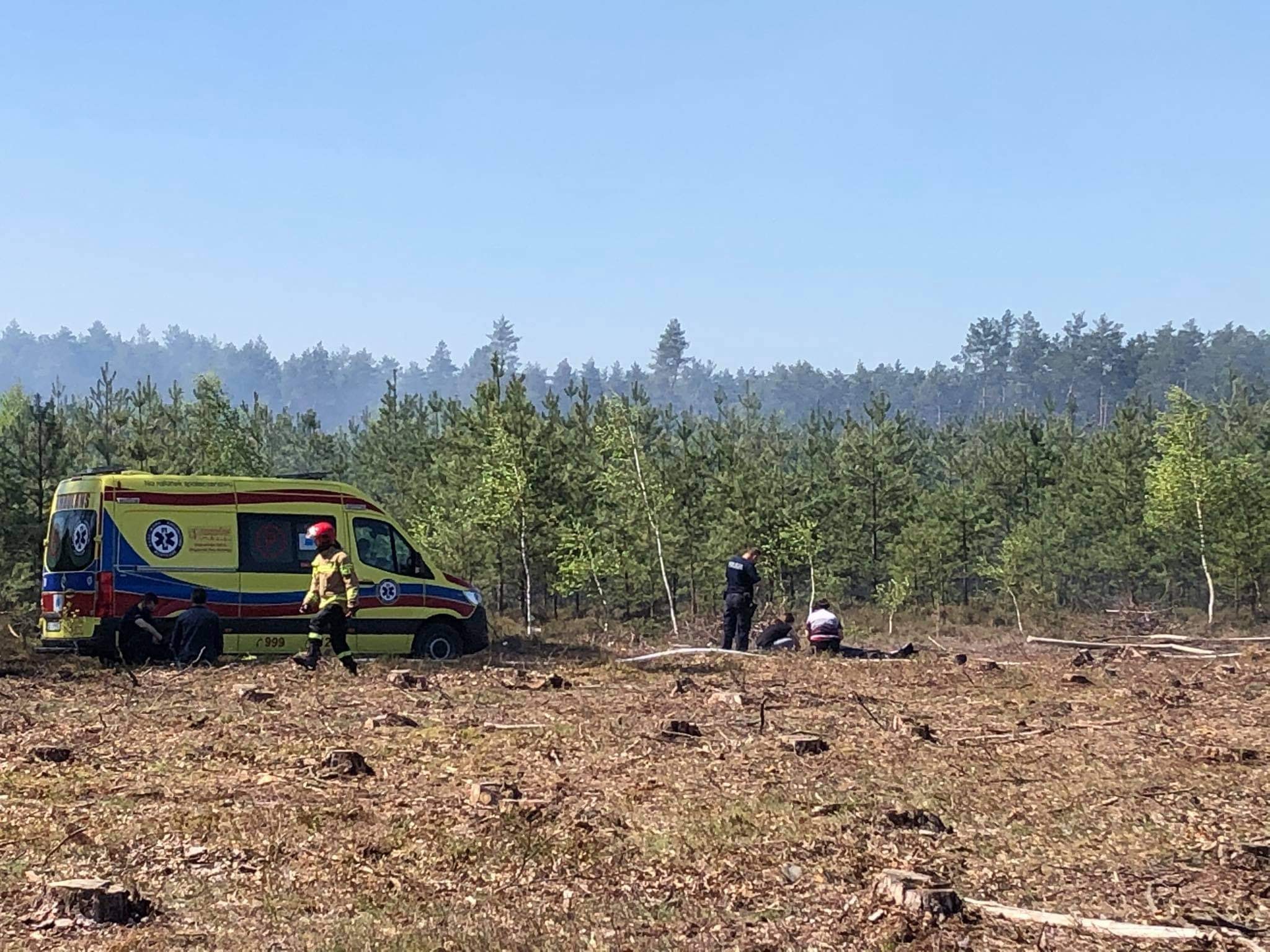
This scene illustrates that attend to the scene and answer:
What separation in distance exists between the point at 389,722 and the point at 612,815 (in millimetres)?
3554

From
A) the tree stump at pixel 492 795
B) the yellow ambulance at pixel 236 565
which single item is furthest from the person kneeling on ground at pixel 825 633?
the tree stump at pixel 492 795

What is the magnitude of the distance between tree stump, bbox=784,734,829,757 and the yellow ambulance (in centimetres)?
853

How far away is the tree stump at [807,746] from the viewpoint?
9.42 metres

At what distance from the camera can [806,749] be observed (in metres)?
9.44

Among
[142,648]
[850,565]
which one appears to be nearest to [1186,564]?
[850,565]

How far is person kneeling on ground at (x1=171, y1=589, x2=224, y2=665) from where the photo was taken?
50.0 feet

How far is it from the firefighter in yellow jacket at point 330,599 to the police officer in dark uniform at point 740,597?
22.2 feet

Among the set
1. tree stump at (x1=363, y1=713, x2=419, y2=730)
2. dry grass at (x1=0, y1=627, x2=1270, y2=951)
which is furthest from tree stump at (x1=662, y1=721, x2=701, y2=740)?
tree stump at (x1=363, y1=713, x2=419, y2=730)

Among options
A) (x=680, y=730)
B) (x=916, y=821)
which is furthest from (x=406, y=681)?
(x=916, y=821)

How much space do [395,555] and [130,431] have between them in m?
18.0

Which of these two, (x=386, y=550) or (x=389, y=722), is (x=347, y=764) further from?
(x=386, y=550)

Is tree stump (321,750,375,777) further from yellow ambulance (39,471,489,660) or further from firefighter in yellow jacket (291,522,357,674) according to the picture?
yellow ambulance (39,471,489,660)

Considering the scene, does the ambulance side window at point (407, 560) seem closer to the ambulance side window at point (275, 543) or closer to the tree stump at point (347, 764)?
the ambulance side window at point (275, 543)

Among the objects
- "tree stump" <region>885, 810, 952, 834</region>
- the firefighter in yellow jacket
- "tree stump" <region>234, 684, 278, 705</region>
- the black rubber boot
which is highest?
the firefighter in yellow jacket
